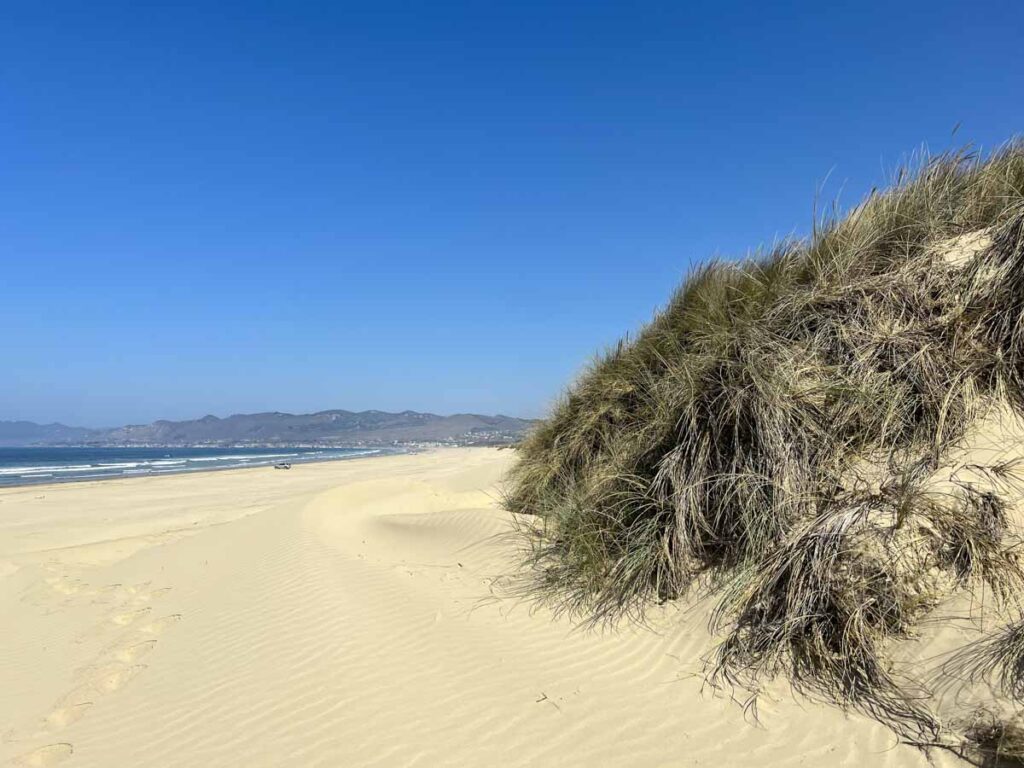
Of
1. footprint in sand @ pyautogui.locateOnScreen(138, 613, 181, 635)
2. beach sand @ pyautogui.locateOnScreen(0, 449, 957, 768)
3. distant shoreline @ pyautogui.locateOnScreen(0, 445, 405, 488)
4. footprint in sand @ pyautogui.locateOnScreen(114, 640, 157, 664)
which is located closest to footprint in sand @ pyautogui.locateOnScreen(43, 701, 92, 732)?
beach sand @ pyautogui.locateOnScreen(0, 449, 957, 768)

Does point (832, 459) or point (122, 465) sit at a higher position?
A: point (832, 459)

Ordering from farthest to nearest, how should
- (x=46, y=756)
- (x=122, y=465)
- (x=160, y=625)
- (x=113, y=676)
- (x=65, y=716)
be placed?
(x=122, y=465)
(x=160, y=625)
(x=113, y=676)
(x=65, y=716)
(x=46, y=756)

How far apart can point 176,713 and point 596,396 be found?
5853 millimetres

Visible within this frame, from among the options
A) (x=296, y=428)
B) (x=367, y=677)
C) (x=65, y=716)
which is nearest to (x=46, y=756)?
(x=65, y=716)

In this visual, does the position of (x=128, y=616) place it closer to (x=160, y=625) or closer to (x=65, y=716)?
(x=160, y=625)

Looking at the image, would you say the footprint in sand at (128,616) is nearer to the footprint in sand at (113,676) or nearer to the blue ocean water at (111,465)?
the footprint in sand at (113,676)

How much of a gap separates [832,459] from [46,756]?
6.03 meters

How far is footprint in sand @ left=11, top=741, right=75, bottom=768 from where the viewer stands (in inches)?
153

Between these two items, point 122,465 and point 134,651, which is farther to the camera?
point 122,465

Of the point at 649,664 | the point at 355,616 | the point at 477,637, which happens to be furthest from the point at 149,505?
the point at 649,664

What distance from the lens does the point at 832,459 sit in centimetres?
472

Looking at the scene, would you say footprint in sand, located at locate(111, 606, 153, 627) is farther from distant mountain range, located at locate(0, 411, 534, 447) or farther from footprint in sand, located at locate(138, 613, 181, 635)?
distant mountain range, located at locate(0, 411, 534, 447)

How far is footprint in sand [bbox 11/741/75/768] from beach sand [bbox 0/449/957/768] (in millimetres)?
14

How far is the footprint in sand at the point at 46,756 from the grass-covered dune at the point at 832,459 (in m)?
3.67
